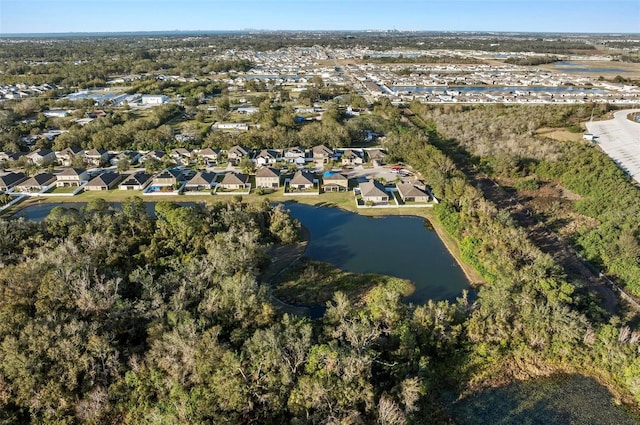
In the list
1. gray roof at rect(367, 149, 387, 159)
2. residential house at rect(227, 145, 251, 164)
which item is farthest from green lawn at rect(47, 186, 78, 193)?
gray roof at rect(367, 149, 387, 159)

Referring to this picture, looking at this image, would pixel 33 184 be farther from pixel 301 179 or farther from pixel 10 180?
pixel 301 179

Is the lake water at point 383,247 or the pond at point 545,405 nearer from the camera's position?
the pond at point 545,405

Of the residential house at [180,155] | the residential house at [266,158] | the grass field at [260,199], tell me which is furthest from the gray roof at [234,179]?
the residential house at [180,155]

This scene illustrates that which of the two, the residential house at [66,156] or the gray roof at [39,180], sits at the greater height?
the residential house at [66,156]

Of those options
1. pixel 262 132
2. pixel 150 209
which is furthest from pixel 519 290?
pixel 262 132

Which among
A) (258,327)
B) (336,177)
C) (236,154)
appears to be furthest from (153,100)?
(258,327)

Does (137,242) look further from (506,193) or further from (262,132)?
(506,193)

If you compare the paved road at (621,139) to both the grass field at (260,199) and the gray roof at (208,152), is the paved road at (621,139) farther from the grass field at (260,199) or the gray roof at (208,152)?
the gray roof at (208,152)

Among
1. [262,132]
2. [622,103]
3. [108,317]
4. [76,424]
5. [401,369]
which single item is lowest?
[76,424]
